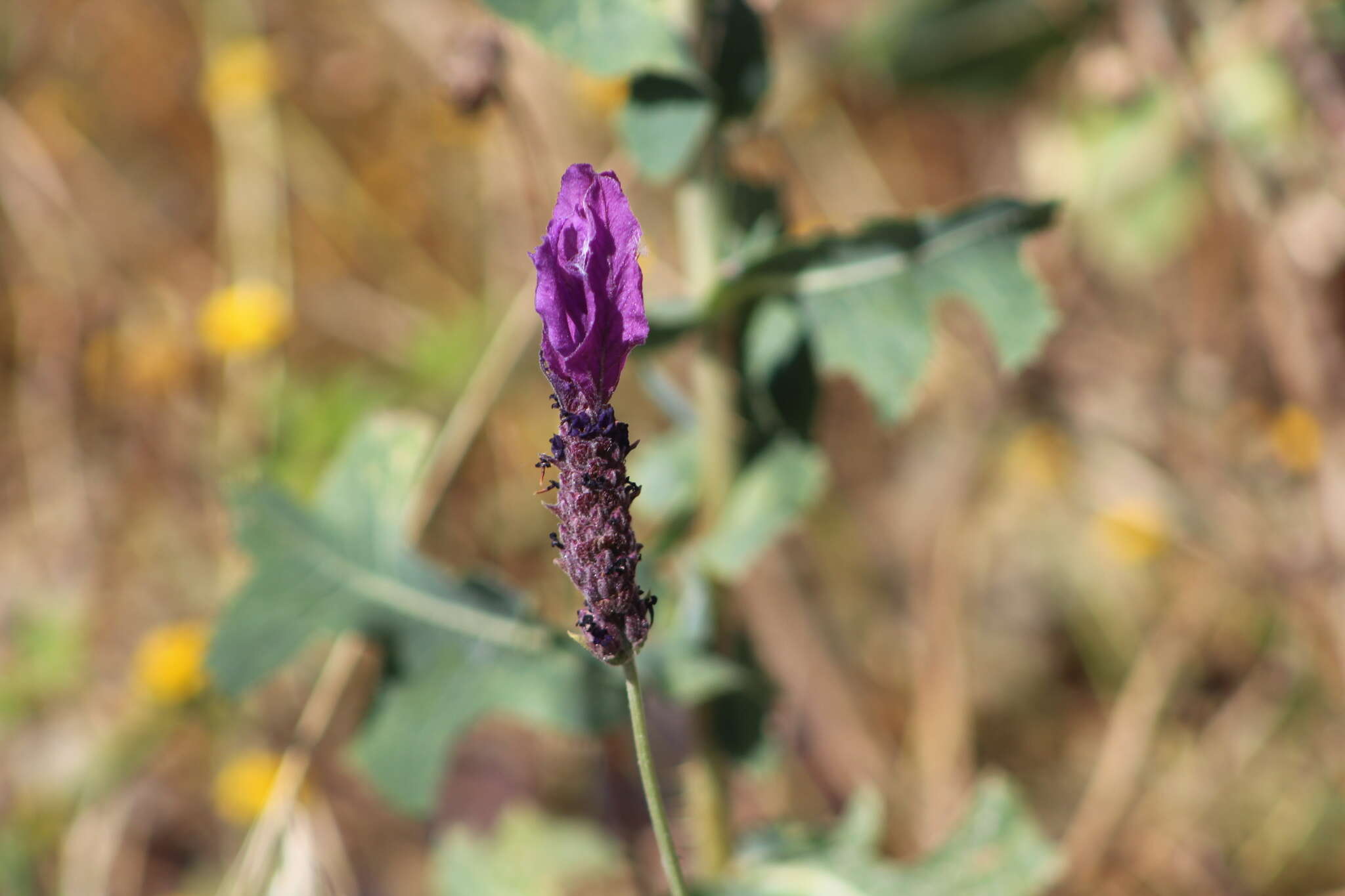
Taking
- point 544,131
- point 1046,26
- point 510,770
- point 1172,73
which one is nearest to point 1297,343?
point 1172,73

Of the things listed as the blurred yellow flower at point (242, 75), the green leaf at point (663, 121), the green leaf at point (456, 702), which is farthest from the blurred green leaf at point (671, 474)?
the blurred yellow flower at point (242, 75)

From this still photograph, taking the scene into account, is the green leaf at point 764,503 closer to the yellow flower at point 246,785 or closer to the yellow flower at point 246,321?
the yellow flower at point 246,785

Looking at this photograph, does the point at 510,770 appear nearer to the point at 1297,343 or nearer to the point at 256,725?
the point at 256,725

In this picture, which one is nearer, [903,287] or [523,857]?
[903,287]

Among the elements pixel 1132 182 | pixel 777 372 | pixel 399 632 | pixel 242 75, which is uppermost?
pixel 242 75

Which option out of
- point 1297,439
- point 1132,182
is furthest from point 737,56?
point 1132,182

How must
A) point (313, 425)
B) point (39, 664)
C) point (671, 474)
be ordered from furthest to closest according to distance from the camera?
point (313, 425)
point (39, 664)
point (671, 474)

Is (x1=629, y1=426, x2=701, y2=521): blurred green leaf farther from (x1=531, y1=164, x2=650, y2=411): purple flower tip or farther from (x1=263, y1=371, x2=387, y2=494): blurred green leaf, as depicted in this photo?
(x1=263, y1=371, x2=387, y2=494): blurred green leaf

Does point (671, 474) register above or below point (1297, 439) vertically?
below

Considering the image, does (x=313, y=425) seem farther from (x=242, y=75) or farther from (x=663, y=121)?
(x=663, y=121)
